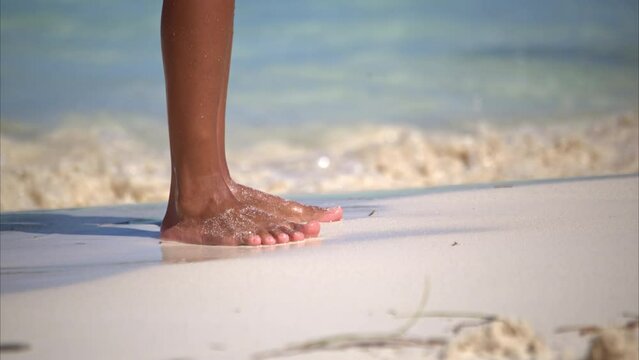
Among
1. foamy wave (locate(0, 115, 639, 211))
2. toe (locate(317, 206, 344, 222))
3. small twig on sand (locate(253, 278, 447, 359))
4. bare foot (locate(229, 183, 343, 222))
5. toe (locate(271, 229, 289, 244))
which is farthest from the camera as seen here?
foamy wave (locate(0, 115, 639, 211))

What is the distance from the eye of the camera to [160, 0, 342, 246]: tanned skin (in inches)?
93.8

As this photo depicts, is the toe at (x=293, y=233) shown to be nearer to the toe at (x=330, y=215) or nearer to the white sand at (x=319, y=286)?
the white sand at (x=319, y=286)

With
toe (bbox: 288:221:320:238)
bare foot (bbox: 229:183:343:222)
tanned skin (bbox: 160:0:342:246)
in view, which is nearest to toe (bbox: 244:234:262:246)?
tanned skin (bbox: 160:0:342:246)

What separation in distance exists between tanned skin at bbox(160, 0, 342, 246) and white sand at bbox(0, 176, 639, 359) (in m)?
0.12

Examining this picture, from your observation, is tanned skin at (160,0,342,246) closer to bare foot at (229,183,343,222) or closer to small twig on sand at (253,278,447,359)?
bare foot at (229,183,343,222)

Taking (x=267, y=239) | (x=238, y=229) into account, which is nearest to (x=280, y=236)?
(x=267, y=239)

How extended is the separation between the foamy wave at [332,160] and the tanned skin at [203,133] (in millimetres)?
3249

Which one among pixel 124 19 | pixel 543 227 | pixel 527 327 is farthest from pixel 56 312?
pixel 124 19

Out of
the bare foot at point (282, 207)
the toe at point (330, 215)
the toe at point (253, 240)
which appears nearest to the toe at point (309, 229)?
the toe at point (253, 240)

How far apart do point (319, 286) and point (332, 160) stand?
187 inches

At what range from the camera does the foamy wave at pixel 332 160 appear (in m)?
5.81

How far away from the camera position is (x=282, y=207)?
279 centimetres

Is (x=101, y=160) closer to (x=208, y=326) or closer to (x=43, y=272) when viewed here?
(x=43, y=272)

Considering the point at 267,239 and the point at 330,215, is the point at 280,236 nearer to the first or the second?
the point at 267,239
